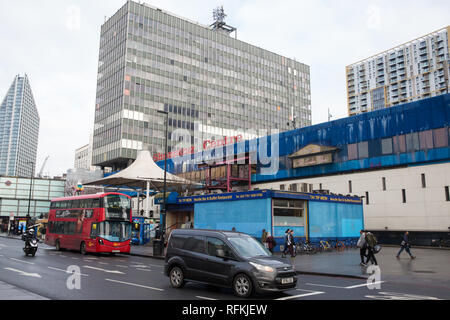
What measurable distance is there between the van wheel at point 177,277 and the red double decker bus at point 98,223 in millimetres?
14594

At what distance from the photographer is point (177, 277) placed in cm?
1193

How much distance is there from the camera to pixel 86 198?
88.2 feet

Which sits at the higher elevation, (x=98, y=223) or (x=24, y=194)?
(x=24, y=194)

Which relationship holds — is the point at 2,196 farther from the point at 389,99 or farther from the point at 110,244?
the point at 389,99

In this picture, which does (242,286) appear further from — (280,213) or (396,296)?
(280,213)

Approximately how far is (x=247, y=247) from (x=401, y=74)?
154605mm

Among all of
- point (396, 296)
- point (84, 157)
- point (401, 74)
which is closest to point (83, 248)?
point (396, 296)

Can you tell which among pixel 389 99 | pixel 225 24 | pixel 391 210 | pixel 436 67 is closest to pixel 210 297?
pixel 391 210

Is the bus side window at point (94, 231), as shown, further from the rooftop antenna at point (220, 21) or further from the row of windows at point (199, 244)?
the rooftop antenna at point (220, 21)

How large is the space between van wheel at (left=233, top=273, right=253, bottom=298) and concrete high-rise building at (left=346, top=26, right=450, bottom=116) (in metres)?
130

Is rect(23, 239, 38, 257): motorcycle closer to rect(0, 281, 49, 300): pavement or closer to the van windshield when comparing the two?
rect(0, 281, 49, 300): pavement

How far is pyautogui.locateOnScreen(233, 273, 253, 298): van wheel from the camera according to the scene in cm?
1016
